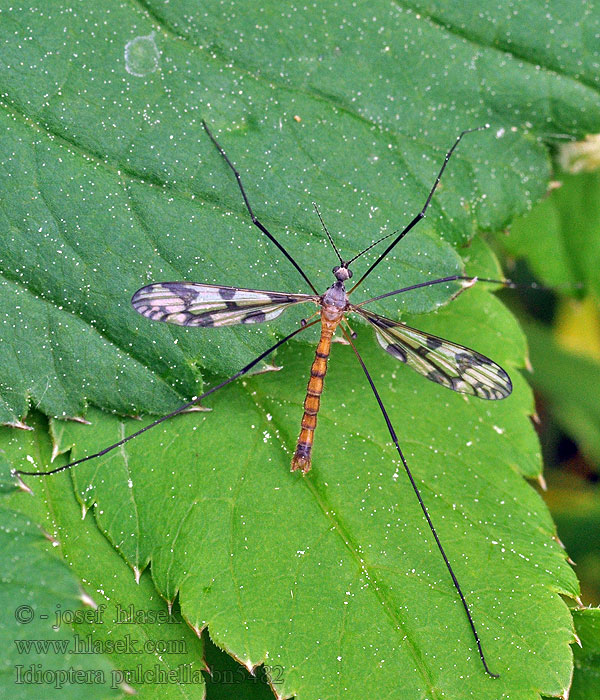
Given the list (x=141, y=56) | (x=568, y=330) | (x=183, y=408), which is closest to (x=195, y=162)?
(x=141, y=56)

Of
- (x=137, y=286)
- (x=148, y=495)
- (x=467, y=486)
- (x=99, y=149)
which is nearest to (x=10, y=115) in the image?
(x=99, y=149)

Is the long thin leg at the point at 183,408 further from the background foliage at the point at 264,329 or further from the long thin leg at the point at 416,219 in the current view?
the long thin leg at the point at 416,219

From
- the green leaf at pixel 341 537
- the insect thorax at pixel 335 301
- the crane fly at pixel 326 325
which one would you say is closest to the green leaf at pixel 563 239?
the crane fly at pixel 326 325

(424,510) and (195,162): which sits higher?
(195,162)

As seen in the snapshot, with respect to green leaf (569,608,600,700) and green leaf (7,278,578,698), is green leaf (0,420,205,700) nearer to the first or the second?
green leaf (7,278,578,698)

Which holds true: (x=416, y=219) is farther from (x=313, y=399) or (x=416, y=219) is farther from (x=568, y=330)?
(x=568, y=330)

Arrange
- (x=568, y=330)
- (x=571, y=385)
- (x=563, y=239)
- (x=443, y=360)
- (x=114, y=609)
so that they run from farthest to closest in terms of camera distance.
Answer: (x=568, y=330), (x=571, y=385), (x=563, y=239), (x=443, y=360), (x=114, y=609)
